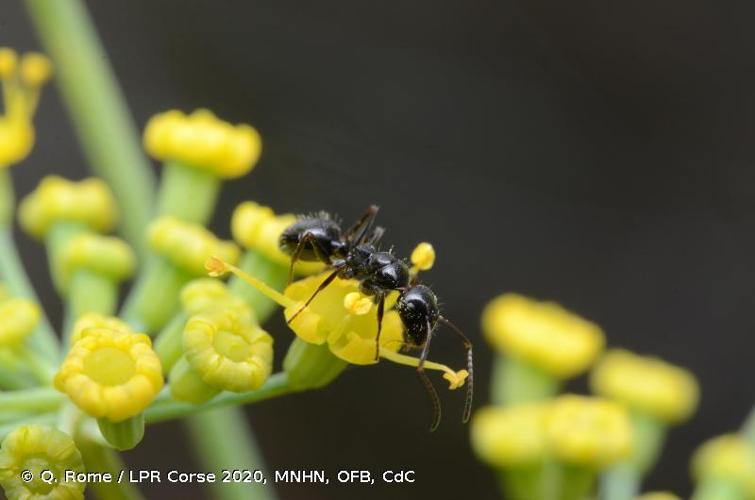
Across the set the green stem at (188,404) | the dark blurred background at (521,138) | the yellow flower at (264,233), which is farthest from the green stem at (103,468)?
the dark blurred background at (521,138)

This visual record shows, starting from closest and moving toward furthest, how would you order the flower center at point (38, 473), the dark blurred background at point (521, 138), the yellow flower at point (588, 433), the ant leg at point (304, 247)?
the flower center at point (38, 473) < the ant leg at point (304, 247) < the yellow flower at point (588, 433) < the dark blurred background at point (521, 138)

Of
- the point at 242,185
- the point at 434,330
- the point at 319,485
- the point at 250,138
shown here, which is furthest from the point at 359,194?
the point at 434,330

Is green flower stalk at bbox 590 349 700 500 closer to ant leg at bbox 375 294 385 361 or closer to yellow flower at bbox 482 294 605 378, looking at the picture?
yellow flower at bbox 482 294 605 378

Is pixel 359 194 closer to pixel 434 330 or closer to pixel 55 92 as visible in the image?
pixel 55 92

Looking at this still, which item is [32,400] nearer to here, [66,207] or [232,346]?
[232,346]

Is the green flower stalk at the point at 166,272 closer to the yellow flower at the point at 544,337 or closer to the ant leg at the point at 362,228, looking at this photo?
the ant leg at the point at 362,228
